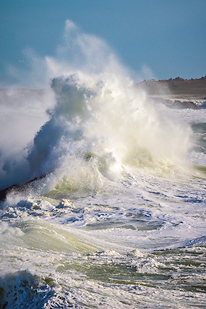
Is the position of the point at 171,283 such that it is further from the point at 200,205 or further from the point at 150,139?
the point at 150,139

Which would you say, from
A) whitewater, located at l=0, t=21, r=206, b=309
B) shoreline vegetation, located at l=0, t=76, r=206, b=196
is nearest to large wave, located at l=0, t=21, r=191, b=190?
whitewater, located at l=0, t=21, r=206, b=309

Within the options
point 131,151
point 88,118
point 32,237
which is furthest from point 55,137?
point 32,237

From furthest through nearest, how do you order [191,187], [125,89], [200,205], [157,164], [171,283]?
[125,89], [157,164], [191,187], [200,205], [171,283]

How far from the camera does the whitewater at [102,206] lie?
353 centimetres

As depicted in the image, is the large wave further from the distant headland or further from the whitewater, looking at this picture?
the distant headland

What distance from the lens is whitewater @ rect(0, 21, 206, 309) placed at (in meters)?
3.53

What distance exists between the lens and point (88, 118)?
11828mm

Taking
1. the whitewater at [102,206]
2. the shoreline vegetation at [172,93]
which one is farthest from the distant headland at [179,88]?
the whitewater at [102,206]

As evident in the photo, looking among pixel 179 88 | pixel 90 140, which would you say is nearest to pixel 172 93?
pixel 179 88

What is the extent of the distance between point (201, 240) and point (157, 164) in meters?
7.34

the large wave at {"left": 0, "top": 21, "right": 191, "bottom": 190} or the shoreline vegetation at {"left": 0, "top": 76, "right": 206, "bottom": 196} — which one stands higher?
the shoreline vegetation at {"left": 0, "top": 76, "right": 206, "bottom": 196}

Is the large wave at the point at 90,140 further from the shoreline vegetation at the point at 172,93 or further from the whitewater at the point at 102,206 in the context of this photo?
the shoreline vegetation at the point at 172,93

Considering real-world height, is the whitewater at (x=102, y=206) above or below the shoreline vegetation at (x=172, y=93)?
below

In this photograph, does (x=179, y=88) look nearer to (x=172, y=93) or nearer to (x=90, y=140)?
(x=172, y=93)
